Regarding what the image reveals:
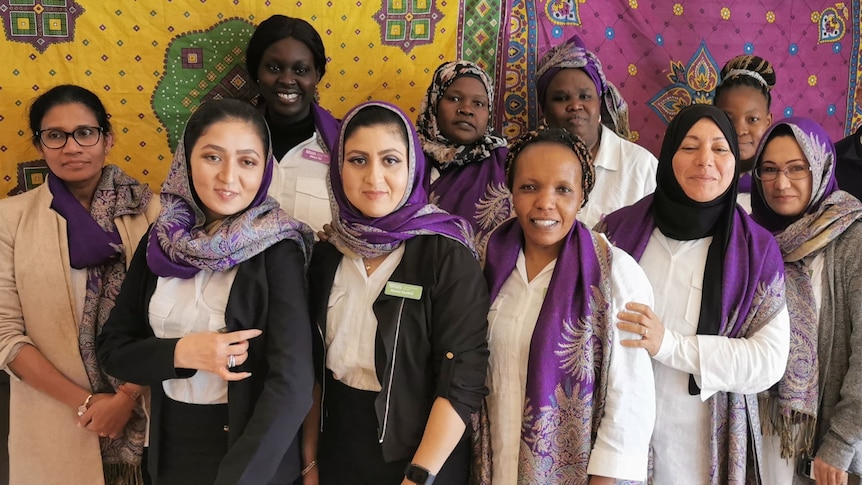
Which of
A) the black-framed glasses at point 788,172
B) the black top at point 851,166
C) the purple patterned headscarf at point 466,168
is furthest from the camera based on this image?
the black top at point 851,166

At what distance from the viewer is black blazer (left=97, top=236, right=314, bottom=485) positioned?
152 centimetres

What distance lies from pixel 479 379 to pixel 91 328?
57.1 inches

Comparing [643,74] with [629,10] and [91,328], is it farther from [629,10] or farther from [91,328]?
[91,328]

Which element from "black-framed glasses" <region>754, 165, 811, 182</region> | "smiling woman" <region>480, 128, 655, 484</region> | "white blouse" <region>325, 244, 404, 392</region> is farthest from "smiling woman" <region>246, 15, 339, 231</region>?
"black-framed glasses" <region>754, 165, 811, 182</region>

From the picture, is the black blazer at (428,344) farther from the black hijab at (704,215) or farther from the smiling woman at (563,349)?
the black hijab at (704,215)

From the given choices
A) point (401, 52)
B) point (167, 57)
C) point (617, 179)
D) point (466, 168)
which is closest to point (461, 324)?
point (466, 168)

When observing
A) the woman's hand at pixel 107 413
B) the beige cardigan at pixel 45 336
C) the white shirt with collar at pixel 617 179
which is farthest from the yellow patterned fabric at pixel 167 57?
the woman's hand at pixel 107 413

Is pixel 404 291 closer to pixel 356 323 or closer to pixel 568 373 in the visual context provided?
pixel 356 323

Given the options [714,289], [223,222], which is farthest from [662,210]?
[223,222]

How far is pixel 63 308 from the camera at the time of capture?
2145mm

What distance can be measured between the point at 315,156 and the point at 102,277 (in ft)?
3.10

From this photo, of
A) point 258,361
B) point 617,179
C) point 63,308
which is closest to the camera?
point 258,361

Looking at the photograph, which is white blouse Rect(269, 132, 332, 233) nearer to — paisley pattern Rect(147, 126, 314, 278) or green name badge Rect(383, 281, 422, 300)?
paisley pattern Rect(147, 126, 314, 278)

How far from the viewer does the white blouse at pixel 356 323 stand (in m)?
1.66
